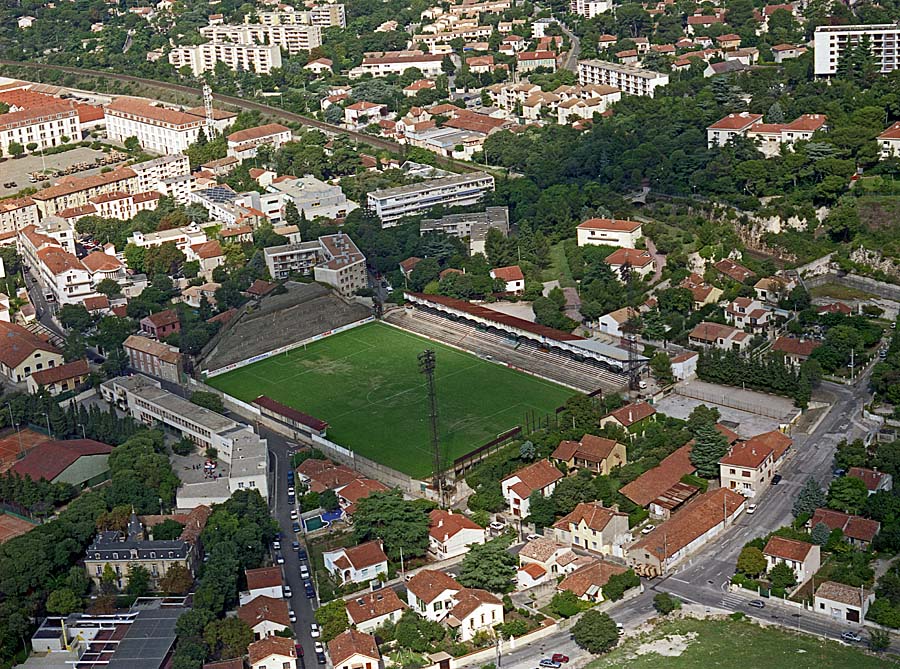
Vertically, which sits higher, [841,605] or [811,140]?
[811,140]

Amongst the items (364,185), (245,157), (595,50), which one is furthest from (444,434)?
(595,50)

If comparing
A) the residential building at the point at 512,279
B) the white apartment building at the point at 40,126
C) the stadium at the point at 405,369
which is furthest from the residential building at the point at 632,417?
the white apartment building at the point at 40,126

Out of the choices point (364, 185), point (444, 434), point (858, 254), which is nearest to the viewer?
point (444, 434)

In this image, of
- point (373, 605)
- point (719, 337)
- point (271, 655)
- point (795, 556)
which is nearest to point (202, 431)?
point (373, 605)

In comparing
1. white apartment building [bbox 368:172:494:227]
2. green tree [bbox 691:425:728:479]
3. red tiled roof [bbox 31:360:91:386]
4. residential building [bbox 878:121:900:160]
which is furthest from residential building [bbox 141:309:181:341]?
residential building [bbox 878:121:900:160]

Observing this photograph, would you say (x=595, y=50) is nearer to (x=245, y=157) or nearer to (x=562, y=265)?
(x=245, y=157)

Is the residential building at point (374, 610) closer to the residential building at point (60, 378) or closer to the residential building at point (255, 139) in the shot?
the residential building at point (60, 378)

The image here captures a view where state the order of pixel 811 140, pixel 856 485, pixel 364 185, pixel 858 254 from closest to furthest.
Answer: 1. pixel 856 485
2. pixel 858 254
3. pixel 811 140
4. pixel 364 185
